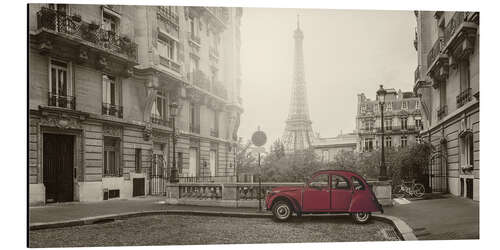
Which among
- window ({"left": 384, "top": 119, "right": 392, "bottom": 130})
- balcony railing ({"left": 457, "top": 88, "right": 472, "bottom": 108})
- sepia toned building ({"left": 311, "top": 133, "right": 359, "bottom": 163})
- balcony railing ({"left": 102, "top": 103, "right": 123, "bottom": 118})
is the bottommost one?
sepia toned building ({"left": 311, "top": 133, "right": 359, "bottom": 163})

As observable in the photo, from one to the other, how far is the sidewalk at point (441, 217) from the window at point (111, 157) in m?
4.63

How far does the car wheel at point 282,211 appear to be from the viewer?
301 inches

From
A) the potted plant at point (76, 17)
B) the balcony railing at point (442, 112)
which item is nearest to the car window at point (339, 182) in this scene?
the balcony railing at point (442, 112)

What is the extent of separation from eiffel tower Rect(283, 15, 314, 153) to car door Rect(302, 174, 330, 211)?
0.72 metres

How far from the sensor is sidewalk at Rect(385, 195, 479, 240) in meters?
7.39

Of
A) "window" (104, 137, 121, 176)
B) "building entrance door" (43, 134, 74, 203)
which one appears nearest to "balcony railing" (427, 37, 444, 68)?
"window" (104, 137, 121, 176)

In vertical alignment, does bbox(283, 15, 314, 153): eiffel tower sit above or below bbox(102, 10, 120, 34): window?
below

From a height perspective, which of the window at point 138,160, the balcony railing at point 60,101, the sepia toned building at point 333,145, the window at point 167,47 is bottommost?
the window at point 138,160

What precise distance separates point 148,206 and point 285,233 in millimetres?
2359

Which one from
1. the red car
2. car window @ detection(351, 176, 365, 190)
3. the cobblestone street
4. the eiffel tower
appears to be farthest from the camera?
the eiffel tower

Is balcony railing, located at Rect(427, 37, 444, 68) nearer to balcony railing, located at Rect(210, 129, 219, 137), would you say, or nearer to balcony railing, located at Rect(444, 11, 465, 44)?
balcony railing, located at Rect(444, 11, 465, 44)

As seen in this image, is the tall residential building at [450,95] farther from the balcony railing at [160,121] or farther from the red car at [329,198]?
the balcony railing at [160,121]

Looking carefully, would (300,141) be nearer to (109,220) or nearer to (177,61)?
(177,61)

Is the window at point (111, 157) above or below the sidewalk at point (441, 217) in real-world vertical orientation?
above
